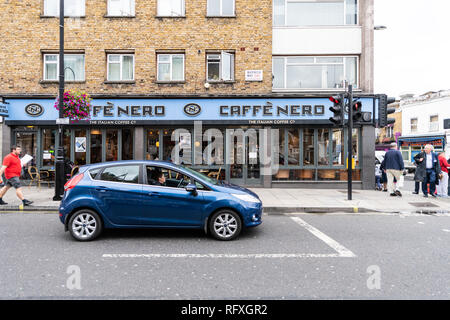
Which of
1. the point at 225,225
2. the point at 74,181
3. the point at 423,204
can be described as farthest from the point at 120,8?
the point at 423,204

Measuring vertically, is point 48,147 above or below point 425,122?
below

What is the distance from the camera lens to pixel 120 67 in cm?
1327

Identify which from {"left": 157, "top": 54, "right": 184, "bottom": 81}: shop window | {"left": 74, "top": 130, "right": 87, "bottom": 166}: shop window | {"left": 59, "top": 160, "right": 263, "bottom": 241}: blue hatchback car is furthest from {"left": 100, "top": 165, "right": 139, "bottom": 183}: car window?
{"left": 74, "top": 130, "right": 87, "bottom": 166}: shop window

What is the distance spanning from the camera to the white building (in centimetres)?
2564

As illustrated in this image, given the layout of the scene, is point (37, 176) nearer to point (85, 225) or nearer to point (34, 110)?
point (34, 110)

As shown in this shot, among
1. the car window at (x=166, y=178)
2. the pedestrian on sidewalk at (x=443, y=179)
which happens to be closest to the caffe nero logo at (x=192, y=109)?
the car window at (x=166, y=178)

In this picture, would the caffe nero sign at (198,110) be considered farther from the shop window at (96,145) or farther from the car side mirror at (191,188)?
the car side mirror at (191,188)

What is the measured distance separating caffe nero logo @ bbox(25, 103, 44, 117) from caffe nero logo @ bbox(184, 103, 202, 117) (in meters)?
6.75

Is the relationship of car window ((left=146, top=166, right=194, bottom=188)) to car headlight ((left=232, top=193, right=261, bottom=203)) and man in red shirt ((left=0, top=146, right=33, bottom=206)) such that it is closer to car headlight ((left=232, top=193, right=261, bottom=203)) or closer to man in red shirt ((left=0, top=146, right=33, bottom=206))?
car headlight ((left=232, top=193, right=261, bottom=203))

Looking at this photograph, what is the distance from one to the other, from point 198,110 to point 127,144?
3.86 meters

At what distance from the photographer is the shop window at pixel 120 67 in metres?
13.3

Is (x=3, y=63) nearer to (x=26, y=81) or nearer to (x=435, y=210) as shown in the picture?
(x=26, y=81)

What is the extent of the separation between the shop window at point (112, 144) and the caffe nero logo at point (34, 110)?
10.2ft

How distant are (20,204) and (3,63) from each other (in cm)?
851
